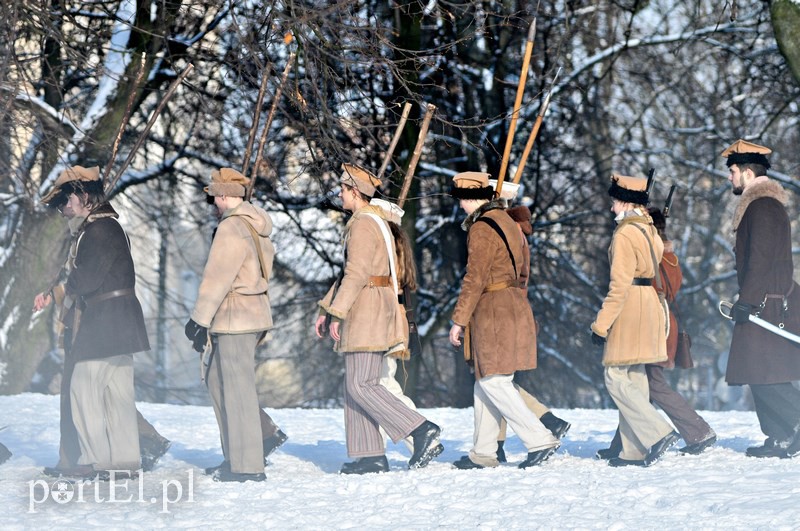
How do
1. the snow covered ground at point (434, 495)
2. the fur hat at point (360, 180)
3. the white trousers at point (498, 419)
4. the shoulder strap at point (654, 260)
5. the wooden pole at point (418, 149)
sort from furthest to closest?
1. the wooden pole at point (418, 149)
2. the shoulder strap at point (654, 260)
3. the fur hat at point (360, 180)
4. the white trousers at point (498, 419)
5. the snow covered ground at point (434, 495)

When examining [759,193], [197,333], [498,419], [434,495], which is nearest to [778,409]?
[759,193]

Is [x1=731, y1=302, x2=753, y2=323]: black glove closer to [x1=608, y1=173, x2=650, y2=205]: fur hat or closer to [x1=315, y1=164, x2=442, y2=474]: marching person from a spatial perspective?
[x1=608, y1=173, x2=650, y2=205]: fur hat

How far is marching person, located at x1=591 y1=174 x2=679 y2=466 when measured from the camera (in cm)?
780

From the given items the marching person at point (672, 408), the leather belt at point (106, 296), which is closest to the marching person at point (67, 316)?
the leather belt at point (106, 296)

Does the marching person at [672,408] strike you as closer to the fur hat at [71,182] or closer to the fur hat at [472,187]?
the fur hat at [472,187]

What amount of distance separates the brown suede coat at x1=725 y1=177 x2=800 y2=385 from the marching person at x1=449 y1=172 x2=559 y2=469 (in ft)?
4.08

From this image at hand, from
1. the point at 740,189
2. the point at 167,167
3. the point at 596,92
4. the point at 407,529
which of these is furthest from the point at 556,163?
the point at 407,529

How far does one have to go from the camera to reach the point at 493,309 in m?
7.78

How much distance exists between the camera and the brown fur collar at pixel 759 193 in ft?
26.0

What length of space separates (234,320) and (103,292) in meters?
0.80

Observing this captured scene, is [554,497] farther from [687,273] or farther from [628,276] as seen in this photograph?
[687,273]

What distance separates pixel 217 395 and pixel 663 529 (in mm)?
3011

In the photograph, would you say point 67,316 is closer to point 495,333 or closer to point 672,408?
point 495,333

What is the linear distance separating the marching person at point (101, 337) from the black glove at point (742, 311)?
3464 millimetres
